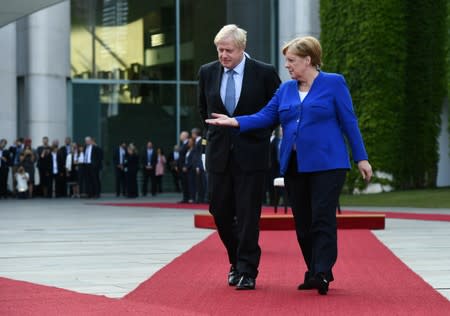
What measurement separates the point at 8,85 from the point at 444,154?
522 inches

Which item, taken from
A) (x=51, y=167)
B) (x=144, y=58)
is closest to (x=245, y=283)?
(x=51, y=167)

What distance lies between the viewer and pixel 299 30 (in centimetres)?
3241

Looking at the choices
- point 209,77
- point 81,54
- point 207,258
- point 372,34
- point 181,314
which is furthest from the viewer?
point 81,54

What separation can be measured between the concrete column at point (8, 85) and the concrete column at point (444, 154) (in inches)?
Result: 507

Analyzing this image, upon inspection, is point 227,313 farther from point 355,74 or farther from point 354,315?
point 355,74

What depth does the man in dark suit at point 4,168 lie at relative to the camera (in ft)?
98.6

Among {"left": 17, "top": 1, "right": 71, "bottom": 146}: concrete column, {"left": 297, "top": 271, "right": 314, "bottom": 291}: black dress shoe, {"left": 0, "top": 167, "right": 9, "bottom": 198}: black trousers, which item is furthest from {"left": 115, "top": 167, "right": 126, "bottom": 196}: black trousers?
{"left": 297, "top": 271, "right": 314, "bottom": 291}: black dress shoe

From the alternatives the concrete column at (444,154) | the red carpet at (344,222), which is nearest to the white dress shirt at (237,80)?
the red carpet at (344,222)

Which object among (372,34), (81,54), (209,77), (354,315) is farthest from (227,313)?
(81,54)

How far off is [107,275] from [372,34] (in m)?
20.8

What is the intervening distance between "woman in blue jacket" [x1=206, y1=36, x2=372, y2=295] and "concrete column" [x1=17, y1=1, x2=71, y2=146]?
86.2 ft

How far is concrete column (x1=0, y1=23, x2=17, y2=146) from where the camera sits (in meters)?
31.6

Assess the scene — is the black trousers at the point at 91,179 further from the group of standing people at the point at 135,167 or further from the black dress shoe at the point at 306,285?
the black dress shoe at the point at 306,285

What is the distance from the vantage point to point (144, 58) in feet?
118
